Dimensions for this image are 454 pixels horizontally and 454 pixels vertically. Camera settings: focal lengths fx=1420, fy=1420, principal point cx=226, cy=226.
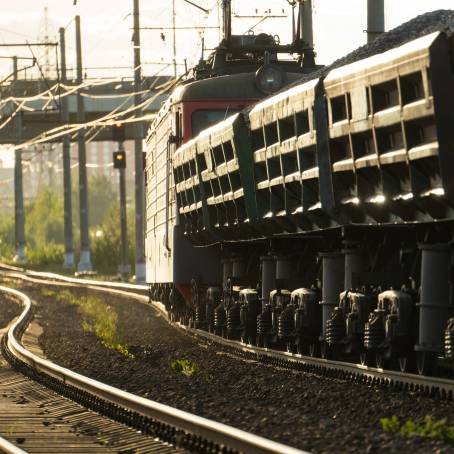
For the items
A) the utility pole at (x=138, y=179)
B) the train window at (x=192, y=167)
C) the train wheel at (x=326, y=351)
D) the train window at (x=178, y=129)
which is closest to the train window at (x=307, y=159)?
the train wheel at (x=326, y=351)

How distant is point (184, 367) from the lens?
1670cm

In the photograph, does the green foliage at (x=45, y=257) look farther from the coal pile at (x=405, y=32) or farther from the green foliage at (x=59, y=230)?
the coal pile at (x=405, y=32)

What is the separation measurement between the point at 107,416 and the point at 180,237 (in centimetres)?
983

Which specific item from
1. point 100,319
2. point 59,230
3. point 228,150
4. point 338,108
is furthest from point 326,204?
point 59,230

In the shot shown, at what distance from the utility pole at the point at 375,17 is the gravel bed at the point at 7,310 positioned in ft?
35.2

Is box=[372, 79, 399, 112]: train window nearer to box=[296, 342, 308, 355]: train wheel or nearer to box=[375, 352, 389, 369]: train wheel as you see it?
box=[375, 352, 389, 369]: train wheel

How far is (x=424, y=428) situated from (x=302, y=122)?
5.90 metres

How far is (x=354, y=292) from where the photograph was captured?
49.0ft

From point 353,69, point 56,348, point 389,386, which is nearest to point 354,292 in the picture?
point 389,386

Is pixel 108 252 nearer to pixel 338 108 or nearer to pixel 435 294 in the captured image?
pixel 338 108

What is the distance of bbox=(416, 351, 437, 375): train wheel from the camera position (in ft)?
44.2

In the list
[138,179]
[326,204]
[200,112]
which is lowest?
[326,204]

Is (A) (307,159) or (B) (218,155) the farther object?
(B) (218,155)

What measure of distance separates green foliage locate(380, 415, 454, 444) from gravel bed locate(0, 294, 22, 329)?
61.3 feet
